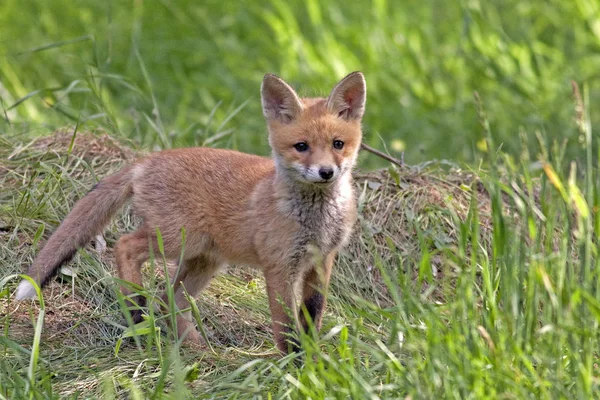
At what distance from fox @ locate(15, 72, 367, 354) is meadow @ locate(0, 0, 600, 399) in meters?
0.17

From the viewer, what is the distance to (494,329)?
10.2 ft

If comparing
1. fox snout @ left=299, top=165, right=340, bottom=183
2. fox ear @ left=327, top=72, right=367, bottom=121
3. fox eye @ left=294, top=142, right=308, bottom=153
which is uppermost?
fox ear @ left=327, top=72, right=367, bottom=121

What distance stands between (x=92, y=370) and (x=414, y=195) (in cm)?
218

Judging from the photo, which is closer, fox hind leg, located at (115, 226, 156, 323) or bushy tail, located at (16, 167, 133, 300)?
bushy tail, located at (16, 167, 133, 300)

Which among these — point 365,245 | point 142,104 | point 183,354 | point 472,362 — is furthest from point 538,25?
point 472,362

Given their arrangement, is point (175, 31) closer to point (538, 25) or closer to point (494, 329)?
point (538, 25)

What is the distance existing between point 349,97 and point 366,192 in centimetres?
97

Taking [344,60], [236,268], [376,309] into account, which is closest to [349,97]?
[236,268]

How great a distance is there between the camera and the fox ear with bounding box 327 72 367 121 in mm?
4320

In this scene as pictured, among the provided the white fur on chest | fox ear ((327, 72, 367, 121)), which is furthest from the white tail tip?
fox ear ((327, 72, 367, 121))

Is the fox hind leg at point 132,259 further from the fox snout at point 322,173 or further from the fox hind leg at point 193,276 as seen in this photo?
the fox snout at point 322,173

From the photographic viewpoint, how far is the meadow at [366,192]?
10.0 ft

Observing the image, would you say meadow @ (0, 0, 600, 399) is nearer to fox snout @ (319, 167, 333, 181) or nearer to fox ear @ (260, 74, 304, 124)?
fox snout @ (319, 167, 333, 181)

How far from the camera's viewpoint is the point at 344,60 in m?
8.19
